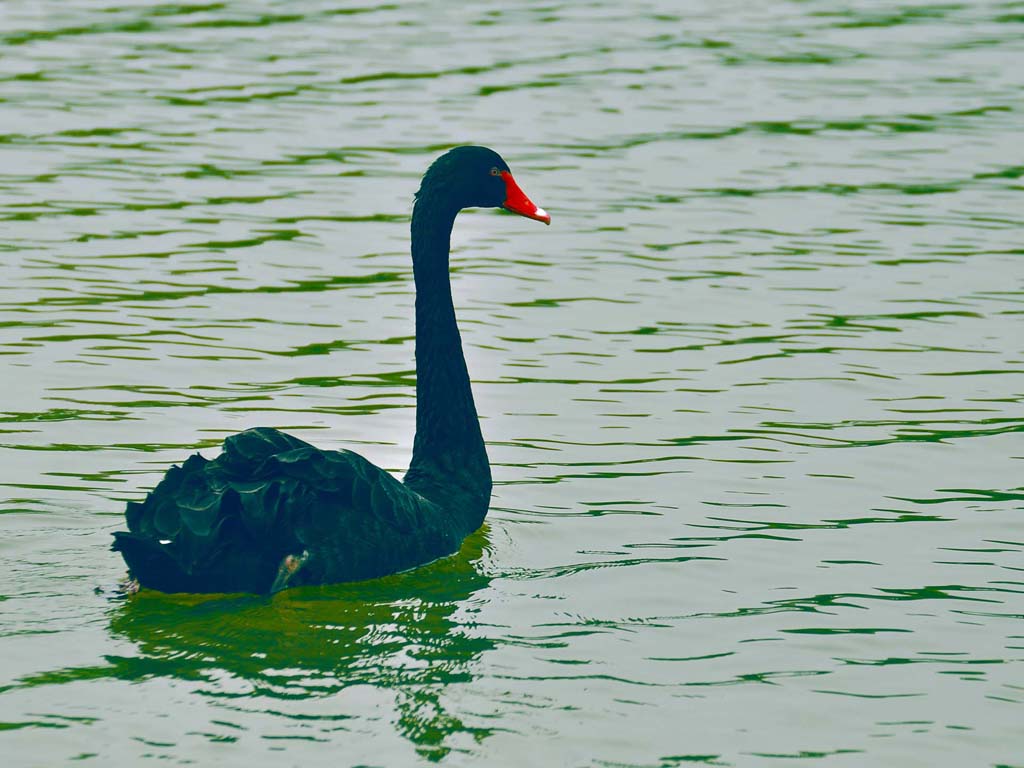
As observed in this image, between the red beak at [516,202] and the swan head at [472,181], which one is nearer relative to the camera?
the swan head at [472,181]

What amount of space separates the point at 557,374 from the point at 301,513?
12.3 feet

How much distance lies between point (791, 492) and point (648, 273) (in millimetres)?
3973

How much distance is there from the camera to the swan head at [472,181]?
8.43 m

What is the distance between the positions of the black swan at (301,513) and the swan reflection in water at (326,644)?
0.12 m

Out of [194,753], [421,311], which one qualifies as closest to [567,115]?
[421,311]

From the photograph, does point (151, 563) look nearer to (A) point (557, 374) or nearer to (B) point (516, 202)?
(B) point (516, 202)

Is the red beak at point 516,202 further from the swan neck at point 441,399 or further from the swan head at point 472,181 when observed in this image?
the swan neck at point 441,399

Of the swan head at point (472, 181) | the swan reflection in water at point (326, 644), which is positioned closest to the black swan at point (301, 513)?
the swan reflection in water at point (326, 644)

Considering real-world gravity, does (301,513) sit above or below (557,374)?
above

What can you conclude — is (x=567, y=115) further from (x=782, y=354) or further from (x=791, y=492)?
(x=791, y=492)

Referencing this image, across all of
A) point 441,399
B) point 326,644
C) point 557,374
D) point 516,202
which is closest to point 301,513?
point 326,644

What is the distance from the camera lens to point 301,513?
6957mm

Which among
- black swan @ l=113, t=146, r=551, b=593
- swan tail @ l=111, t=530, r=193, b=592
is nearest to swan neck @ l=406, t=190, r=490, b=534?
black swan @ l=113, t=146, r=551, b=593

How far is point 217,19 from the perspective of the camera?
68.4ft
